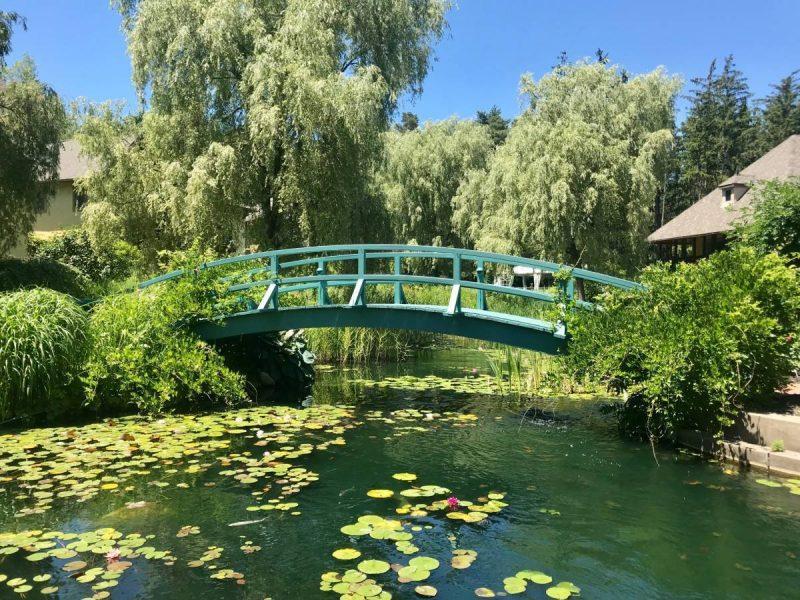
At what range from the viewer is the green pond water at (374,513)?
144 inches

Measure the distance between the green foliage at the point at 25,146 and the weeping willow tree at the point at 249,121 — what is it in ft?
7.04

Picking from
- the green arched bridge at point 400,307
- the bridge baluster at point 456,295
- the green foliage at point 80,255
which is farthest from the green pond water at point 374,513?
the green foliage at point 80,255

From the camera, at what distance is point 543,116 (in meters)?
20.9

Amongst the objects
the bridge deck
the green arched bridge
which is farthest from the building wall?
the bridge deck

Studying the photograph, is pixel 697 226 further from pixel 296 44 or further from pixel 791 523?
pixel 791 523

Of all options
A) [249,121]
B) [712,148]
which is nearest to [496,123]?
[712,148]

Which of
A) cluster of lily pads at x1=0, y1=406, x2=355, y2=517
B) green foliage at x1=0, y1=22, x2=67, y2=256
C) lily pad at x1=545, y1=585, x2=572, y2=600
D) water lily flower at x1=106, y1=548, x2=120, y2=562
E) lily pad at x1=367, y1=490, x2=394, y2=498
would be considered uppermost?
green foliage at x1=0, y1=22, x2=67, y2=256

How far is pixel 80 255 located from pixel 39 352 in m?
14.1

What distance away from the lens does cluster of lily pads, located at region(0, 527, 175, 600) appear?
3.53 meters

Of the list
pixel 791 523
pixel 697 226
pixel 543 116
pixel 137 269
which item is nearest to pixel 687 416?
pixel 791 523

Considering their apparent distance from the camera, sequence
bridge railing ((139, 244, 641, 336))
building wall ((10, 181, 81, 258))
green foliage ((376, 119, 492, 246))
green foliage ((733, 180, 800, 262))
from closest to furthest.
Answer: bridge railing ((139, 244, 641, 336))
green foliage ((733, 180, 800, 262))
green foliage ((376, 119, 492, 246))
building wall ((10, 181, 81, 258))

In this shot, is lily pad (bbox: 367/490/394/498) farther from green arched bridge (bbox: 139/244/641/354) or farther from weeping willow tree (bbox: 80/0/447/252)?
weeping willow tree (bbox: 80/0/447/252)

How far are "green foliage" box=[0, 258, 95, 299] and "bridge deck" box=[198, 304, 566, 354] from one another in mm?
5026

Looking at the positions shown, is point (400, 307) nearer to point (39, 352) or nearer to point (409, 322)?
point (409, 322)
